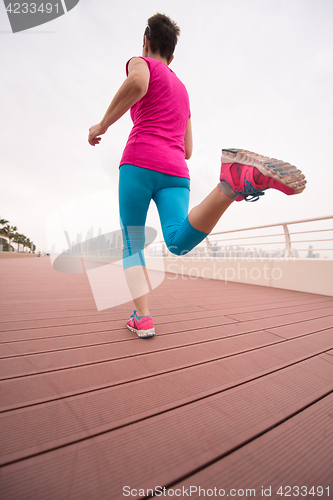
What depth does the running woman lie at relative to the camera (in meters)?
0.93

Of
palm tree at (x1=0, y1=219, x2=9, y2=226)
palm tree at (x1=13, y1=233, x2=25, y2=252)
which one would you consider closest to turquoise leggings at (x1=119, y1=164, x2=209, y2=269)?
palm tree at (x1=0, y1=219, x2=9, y2=226)

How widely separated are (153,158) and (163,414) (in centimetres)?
96

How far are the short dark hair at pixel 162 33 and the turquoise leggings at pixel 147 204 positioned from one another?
67cm

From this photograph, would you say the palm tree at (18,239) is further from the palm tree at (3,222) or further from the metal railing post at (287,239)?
the metal railing post at (287,239)

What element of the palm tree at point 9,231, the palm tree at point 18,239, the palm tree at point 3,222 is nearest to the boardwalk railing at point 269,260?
the palm tree at point 9,231

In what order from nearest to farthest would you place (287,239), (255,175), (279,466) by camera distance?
(279,466), (255,175), (287,239)

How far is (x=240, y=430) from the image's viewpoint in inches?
20.0

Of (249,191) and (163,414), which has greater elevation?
(249,191)

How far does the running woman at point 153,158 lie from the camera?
3.04ft

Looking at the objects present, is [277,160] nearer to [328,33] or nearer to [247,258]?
[247,258]

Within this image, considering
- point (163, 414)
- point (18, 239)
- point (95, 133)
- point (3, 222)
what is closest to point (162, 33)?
point (95, 133)

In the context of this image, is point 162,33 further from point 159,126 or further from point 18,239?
point 18,239

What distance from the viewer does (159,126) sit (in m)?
1.06

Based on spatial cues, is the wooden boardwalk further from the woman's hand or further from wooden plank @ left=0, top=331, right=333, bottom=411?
the woman's hand
